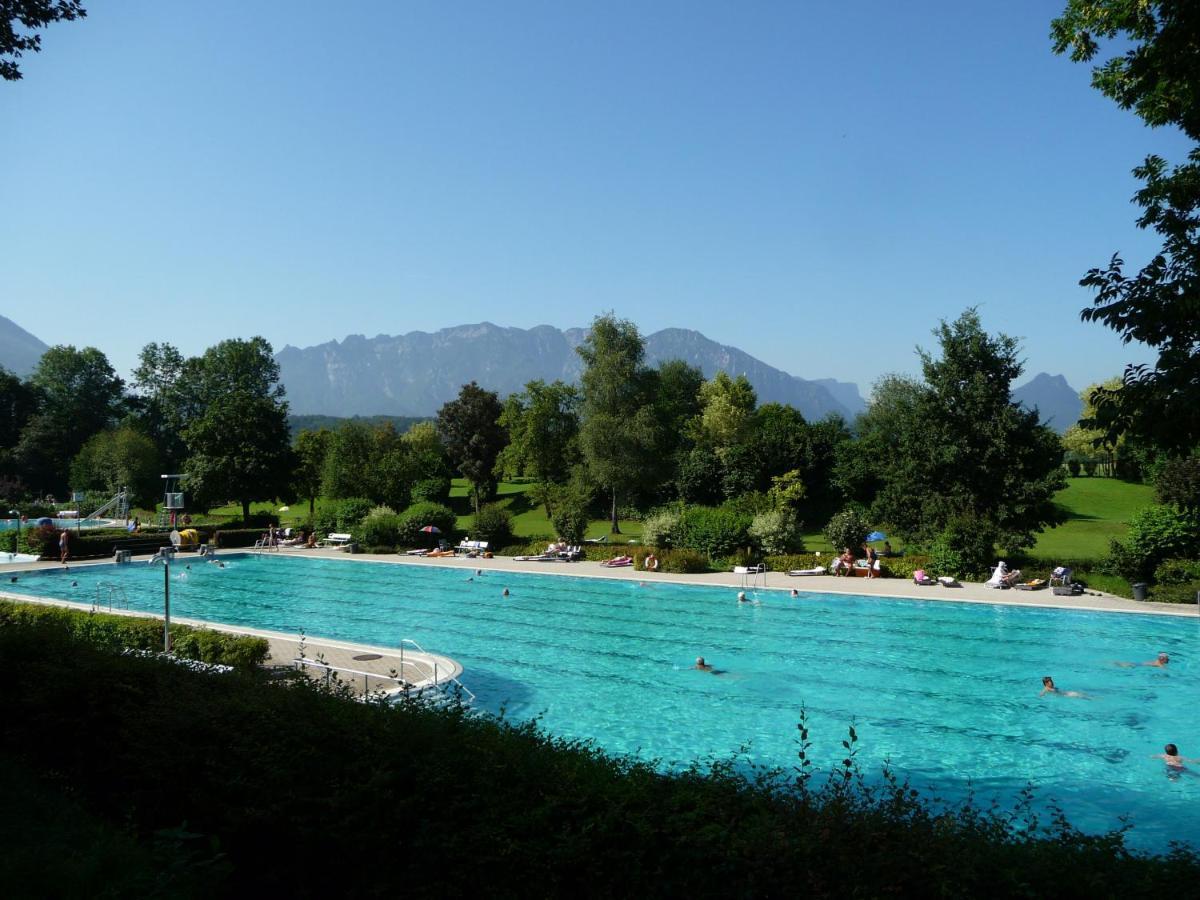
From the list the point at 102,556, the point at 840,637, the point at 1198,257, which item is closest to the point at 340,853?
the point at 1198,257

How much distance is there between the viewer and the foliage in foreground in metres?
4.61

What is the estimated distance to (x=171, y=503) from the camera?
3531 cm

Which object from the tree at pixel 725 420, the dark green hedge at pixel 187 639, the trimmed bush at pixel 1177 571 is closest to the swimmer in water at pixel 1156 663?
the trimmed bush at pixel 1177 571

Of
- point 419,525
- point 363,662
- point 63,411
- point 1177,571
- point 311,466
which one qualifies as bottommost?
point 363,662

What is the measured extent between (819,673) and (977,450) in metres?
14.8

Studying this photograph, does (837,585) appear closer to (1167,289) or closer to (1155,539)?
(1155,539)

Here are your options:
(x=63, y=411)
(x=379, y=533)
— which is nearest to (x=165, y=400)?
(x=63, y=411)

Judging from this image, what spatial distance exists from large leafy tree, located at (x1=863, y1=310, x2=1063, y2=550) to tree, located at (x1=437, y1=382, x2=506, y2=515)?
34.3m

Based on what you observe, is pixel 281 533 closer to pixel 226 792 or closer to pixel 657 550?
pixel 657 550

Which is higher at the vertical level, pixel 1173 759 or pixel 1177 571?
pixel 1177 571

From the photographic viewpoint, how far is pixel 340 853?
18.1 ft

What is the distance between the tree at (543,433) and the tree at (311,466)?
12528 millimetres

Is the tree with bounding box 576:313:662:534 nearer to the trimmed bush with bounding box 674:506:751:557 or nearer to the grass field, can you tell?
the grass field

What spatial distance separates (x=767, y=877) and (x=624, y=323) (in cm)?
4162
